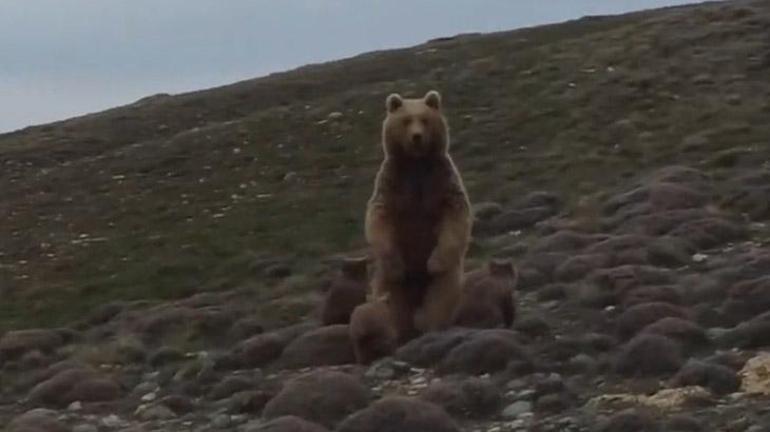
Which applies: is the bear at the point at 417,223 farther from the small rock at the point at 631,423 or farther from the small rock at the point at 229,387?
the small rock at the point at 631,423

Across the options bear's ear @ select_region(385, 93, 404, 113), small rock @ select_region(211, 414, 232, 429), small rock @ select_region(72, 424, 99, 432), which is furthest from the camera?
bear's ear @ select_region(385, 93, 404, 113)

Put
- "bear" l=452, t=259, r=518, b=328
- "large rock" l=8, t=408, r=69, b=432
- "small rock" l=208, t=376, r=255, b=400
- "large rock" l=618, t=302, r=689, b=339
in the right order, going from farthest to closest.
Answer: "bear" l=452, t=259, r=518, b=328 < "small rock" l=208, t=376, r=255, b=400 < "large rock" l=618, t=302, r=689, b=339 < "large rock" l=8, t=408, r=69, b=432

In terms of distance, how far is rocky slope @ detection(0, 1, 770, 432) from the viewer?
585 inches

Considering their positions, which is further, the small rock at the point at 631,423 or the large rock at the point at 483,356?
the large rock at the point at 483,356

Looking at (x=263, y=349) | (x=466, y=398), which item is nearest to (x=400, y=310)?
(x=263, y=349)

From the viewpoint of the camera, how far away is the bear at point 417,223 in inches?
679

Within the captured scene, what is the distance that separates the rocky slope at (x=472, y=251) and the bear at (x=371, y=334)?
22 cm

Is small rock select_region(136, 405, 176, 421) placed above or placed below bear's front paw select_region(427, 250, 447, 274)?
below

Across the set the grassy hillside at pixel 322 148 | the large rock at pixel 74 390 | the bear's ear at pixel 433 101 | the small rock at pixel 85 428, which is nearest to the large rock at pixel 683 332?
the bear's ear at pixel 433 101

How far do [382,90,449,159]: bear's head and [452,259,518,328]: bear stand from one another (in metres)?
1.34

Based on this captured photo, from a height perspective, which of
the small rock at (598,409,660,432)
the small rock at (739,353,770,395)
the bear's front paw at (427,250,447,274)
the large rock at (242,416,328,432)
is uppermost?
the bear's front paw at (427,250,447,274)

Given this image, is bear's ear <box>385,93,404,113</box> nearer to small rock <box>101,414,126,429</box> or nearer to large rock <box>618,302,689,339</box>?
large rock <box>618,302,689,339</box>

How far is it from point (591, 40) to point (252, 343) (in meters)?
34.3

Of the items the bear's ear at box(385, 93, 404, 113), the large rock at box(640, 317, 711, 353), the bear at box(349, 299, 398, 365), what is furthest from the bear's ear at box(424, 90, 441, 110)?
the large rock at box(640, 317, 711, 353)
